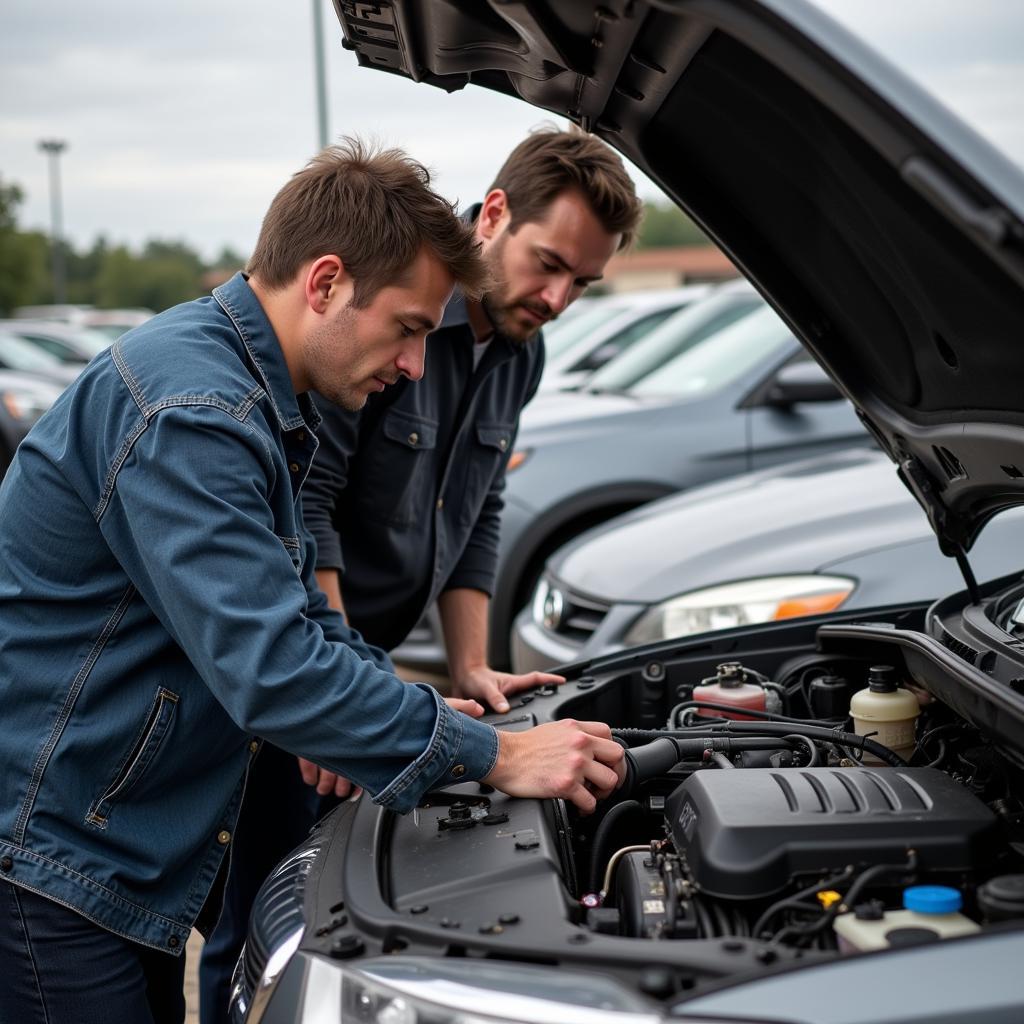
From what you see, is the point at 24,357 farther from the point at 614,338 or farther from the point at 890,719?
the point at 890,719

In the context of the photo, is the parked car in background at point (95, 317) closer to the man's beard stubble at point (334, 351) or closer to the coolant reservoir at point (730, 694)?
the man's beard stubble at point (334, 351)

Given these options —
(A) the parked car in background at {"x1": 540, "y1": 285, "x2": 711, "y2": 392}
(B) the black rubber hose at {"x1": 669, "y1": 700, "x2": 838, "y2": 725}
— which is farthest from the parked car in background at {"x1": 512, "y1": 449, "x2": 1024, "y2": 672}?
(A) the parked car in background at {"x1": 540, "y1": 285, "x2": 711, "y2": 392}

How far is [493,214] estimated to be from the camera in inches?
116

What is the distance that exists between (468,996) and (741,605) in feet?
7.35

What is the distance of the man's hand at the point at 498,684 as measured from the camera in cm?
259

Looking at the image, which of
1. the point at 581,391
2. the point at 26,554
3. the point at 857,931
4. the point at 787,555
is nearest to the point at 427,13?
the point at 26,554

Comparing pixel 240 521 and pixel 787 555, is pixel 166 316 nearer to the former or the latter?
pixel 240 521

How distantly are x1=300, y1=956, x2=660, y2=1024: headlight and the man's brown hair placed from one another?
98 centimetres

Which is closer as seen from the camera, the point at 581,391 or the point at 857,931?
the point at 857,931

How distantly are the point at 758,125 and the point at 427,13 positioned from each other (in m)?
0.54

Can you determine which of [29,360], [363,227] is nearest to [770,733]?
[363,227]

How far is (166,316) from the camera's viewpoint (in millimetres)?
1950

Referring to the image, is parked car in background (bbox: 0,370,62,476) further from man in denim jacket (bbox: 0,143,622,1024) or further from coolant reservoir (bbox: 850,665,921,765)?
coolant reservoir (bbox: 850,665,921,765)

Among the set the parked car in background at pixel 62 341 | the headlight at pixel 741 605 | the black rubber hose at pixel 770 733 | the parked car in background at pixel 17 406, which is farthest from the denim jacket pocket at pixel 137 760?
the parked car in background at pixel 62 341
